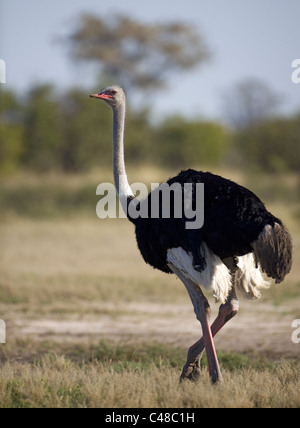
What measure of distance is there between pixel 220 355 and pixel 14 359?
170 cm

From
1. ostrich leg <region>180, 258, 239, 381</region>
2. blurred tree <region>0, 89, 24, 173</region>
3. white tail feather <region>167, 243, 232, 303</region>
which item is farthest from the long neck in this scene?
blurred tree <region>0, 89, 24, 173</region>

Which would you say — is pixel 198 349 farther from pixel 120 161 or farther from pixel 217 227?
pixel 120 161

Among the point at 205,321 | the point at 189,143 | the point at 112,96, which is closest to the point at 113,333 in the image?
the point at 112,96

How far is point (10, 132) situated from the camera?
25797mm

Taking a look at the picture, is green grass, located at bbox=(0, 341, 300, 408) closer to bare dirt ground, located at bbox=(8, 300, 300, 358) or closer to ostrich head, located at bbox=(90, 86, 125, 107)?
bare dirt ground, located at bbox=(8, 300, 300, 358)

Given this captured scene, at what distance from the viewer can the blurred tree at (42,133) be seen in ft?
88.2

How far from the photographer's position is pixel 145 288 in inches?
417

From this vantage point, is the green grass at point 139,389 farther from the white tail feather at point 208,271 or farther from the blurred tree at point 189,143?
the blurred tree at point 189,143

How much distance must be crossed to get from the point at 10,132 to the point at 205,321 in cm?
2149

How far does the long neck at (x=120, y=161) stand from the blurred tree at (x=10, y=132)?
19026 millimetres

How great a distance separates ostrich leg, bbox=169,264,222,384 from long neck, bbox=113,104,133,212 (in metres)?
0.77

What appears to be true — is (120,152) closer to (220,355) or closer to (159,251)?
(159,251)

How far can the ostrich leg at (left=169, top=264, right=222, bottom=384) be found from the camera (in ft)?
16.6
